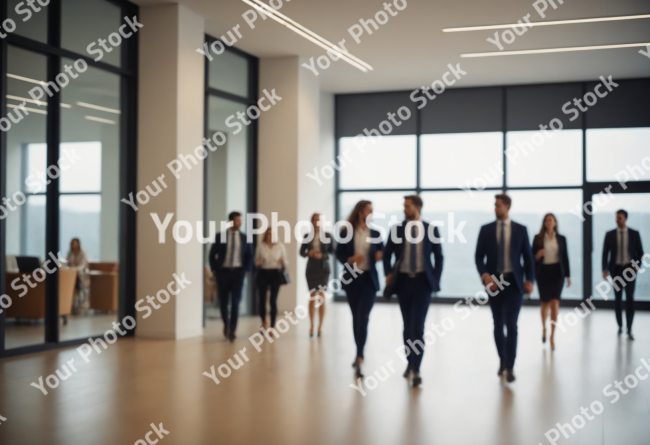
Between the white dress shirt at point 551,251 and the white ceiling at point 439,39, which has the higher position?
the white ceiling at point 439,39

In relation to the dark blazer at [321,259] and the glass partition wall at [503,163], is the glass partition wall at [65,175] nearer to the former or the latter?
the dark blazer at [321,259]

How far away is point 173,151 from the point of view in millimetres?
9453

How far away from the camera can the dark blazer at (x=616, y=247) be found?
973 centimetres

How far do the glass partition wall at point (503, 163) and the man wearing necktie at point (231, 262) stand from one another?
253 inches

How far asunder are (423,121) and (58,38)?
341 inches

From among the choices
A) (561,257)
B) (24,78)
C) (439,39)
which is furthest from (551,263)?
(24,78)

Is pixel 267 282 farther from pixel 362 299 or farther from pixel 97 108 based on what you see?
pixel 97 108

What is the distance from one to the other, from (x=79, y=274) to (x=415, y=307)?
185 inches

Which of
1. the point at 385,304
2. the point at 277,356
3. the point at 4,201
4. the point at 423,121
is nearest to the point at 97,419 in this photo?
the point at 277,356

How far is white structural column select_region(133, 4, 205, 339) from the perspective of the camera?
9453 mm

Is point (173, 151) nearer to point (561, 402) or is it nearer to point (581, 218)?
point (561, 402)

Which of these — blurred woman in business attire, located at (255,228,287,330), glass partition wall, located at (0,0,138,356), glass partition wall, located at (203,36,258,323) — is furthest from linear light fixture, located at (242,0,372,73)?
blurred woman in business attire, located at (255,228,287,330)

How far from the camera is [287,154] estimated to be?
1250 cm

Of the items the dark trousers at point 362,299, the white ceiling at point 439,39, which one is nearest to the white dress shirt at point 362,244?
the dark trousers at point 362,299
